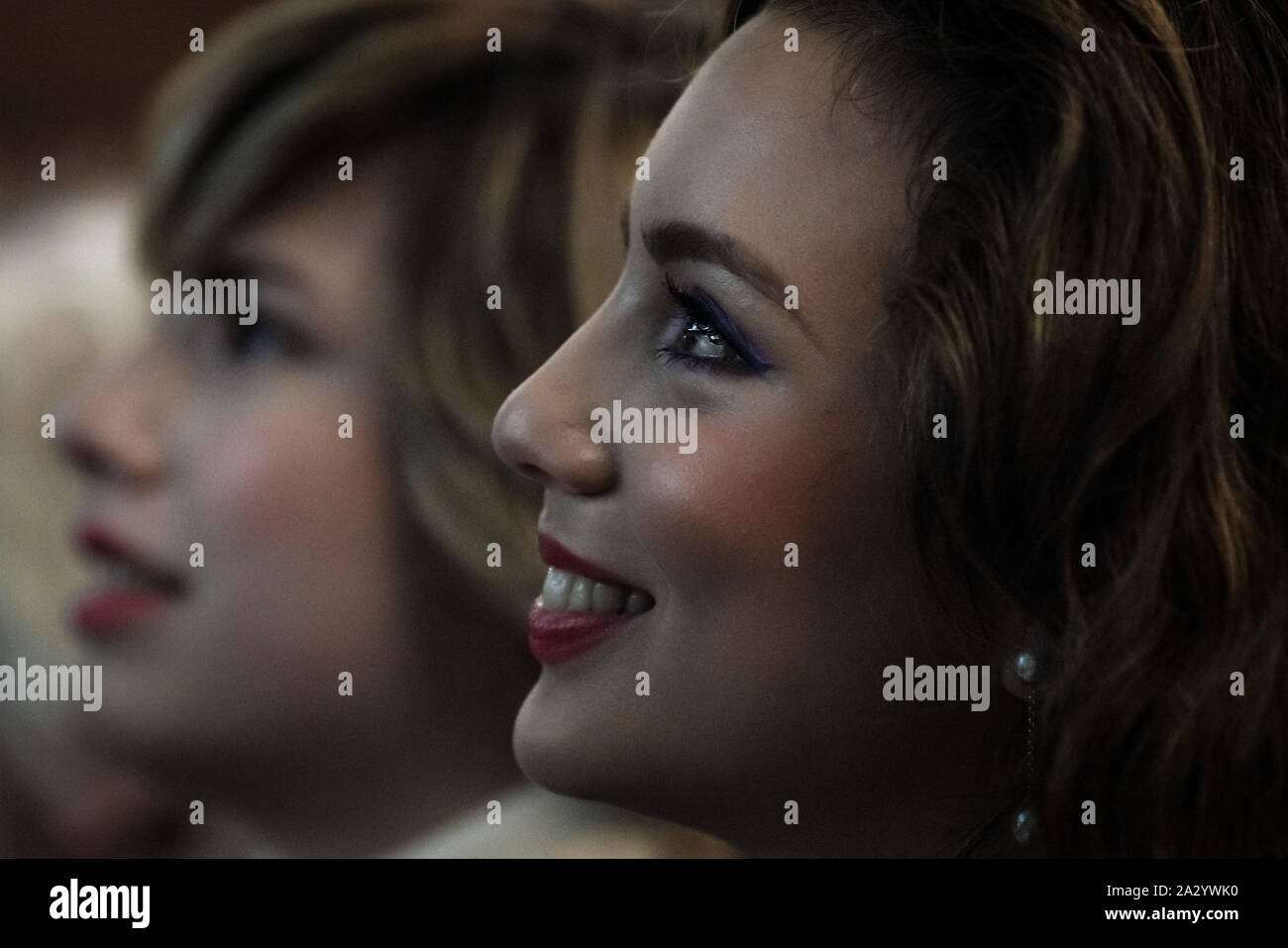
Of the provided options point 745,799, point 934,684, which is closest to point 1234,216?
point 934,684

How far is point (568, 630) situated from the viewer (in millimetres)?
892

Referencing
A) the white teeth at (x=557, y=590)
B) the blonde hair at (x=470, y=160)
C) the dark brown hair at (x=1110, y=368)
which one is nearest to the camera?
the dark brown hair at (x=1110, y=368)

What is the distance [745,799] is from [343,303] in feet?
1.69

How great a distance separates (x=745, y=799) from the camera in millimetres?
867

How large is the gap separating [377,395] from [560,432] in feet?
1.05

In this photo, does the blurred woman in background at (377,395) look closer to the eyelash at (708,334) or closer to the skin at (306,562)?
the skin at (306,562)

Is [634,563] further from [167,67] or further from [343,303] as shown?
[167,67]

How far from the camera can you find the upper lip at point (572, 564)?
0.87 m

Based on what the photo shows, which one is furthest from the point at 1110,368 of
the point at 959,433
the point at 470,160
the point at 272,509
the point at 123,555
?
the point at 123,555

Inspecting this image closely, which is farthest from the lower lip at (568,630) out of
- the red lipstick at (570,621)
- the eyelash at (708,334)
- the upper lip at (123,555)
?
the upper lip at (123,555)

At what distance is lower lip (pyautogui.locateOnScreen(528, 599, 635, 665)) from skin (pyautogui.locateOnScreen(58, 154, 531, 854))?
22 cm

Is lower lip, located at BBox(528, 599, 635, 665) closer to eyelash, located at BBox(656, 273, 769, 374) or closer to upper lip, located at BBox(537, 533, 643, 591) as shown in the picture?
upper lip, located at BBox(537, 533, 643, 591)

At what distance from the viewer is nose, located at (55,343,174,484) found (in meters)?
1.15

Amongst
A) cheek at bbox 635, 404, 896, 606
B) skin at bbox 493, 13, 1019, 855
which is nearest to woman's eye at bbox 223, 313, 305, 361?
skin at bbox 493, 13, 1019, 855
